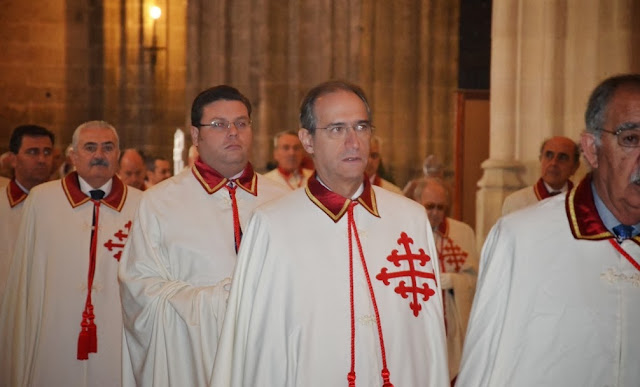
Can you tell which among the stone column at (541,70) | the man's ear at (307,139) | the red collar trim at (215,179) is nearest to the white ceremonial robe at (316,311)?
the man's ear at (307,139)

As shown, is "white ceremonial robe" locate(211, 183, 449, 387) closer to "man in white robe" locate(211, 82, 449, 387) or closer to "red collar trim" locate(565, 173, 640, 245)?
"man in white robe" locate(211, 82, 449, 387)

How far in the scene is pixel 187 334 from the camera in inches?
225

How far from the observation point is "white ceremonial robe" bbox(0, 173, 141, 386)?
7.16m

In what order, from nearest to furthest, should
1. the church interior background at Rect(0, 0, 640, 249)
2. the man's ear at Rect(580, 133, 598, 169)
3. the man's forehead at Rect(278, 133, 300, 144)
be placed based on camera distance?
the man's ear at Rect(580, 133, 598, 169)
the church interior background at Rect(0, 0, 640, 249)
the man's forehead at Rect(278, 133, 300, 144)

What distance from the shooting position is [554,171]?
847cm

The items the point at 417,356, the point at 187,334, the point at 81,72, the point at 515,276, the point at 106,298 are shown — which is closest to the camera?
the point at 515,276

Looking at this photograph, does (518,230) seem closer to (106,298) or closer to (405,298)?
(405,298)

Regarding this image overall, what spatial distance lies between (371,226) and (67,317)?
10.6ft

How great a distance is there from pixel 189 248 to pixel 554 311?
2.56m

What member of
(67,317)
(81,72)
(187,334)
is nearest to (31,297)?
(67,317)

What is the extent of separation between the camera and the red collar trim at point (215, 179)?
19.9 ft

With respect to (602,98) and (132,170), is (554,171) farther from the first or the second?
(602,98)

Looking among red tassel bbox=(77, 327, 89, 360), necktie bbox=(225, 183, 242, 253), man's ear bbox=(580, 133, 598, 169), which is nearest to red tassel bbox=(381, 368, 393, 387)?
man's ear bbox=(580, 133, 598, 169)

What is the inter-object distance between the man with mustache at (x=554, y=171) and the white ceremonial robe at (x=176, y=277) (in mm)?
3040
